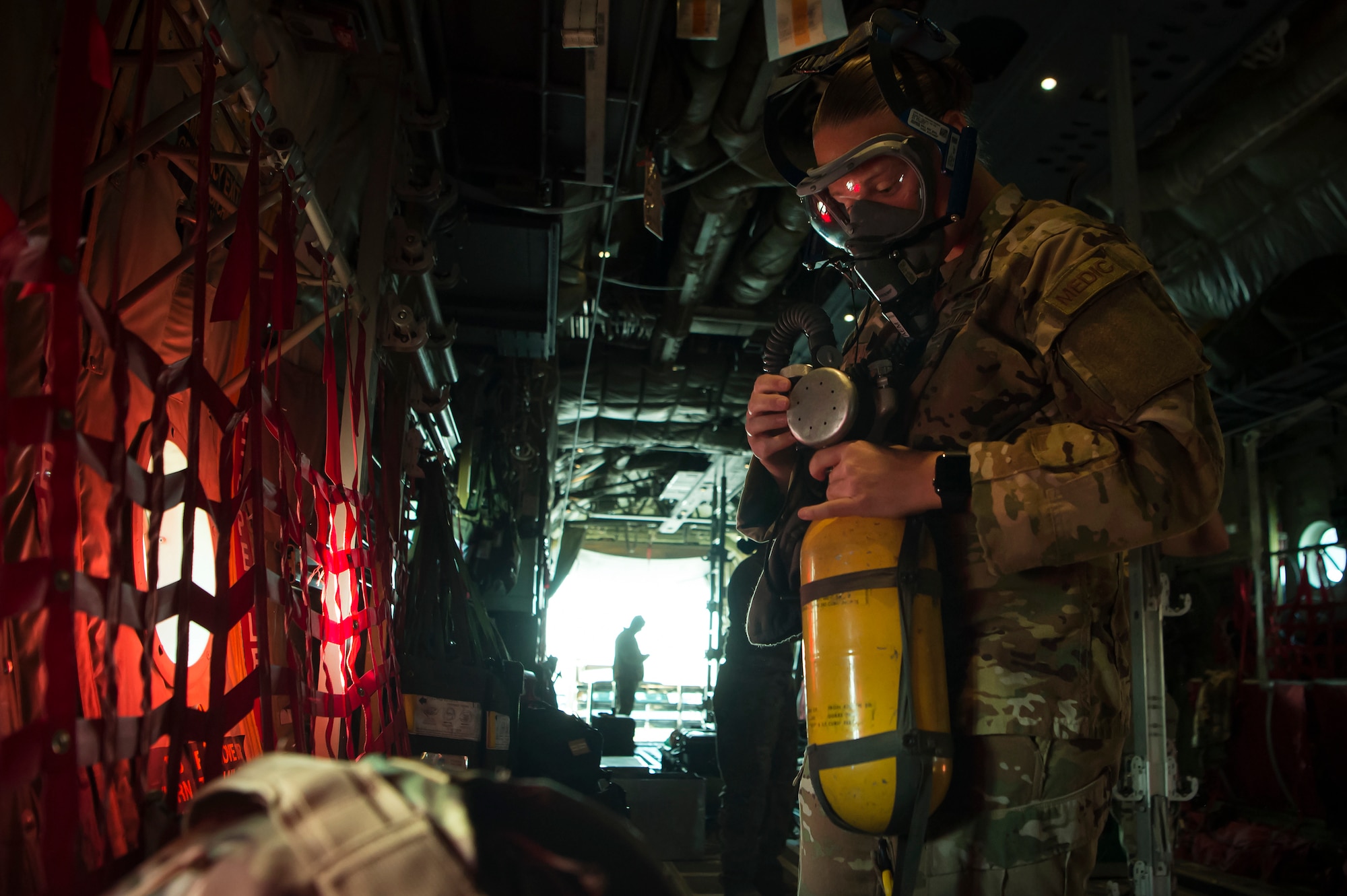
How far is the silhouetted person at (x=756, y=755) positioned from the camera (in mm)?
4812

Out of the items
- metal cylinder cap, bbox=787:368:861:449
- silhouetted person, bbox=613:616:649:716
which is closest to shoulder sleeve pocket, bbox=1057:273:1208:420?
metal cylinder cap, bbox=787:368:861:449

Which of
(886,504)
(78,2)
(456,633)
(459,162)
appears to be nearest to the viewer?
(78,2)

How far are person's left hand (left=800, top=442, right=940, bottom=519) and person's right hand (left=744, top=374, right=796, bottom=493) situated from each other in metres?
0.24

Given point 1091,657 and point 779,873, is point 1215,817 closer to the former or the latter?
point 779,873

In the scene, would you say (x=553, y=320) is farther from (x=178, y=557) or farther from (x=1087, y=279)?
(x=1087, y=279)

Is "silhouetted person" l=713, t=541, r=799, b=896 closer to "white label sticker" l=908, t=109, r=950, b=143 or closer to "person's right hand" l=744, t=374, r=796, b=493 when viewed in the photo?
"person's right hand" l=744, t=374, r=796, b=493

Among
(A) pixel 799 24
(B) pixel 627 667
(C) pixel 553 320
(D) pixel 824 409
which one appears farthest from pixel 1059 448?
(B) pixel 627 667

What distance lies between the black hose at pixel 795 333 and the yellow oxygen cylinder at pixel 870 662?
50cm

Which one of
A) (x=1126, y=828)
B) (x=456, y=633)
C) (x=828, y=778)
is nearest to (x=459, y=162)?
(x=456, y=633)

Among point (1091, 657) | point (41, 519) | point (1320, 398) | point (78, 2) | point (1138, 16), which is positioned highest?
point (1138, 16)

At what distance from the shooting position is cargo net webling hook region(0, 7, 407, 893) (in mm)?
759

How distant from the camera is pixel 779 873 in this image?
4.91 meters

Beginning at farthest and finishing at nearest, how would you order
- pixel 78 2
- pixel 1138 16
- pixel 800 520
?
pixel 1138 16 < pixel 800 520 < pixel 78 2

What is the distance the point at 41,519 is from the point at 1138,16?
326 cm
